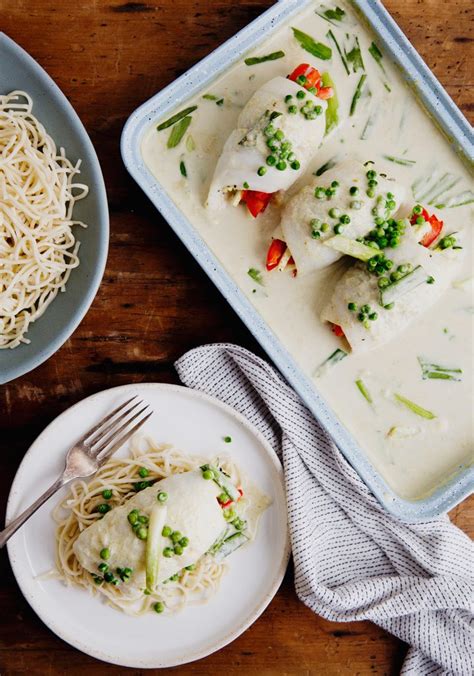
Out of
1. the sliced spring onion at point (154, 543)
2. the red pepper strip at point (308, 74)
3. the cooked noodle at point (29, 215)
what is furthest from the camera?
the red pepper strip at point (308, 74)

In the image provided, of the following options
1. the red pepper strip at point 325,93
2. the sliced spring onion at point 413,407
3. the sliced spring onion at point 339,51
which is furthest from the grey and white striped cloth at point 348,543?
the sliced spring onion at point 339,51

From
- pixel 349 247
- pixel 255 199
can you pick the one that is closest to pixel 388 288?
pixel 349 247

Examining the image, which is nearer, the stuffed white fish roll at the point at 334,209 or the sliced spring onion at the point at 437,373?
the stuffed white fish roll at the point at 334,209

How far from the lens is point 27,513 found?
8.59ft

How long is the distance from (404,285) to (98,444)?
125cm

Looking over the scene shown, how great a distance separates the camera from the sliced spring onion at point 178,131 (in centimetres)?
279

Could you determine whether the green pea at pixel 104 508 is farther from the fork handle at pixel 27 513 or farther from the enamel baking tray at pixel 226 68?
the enamel baking tray at pixel 226 68

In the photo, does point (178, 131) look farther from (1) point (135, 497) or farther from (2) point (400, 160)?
(1) point (135, 497)

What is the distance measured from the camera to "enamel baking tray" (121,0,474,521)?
8.92 feet

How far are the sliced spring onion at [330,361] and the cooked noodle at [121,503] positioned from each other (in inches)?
18.8

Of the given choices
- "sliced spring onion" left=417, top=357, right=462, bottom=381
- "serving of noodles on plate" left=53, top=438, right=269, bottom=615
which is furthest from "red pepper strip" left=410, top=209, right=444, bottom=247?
"serving of noodles on plate" left=53, top=438, right=269, bottom=615

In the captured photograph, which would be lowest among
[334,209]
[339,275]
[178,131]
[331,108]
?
[339,275]

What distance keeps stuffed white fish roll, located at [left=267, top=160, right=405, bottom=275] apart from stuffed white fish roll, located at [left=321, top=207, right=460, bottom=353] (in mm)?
92

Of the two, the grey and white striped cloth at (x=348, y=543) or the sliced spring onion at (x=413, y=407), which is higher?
the sliced spring onion at (x=413, y=407)
